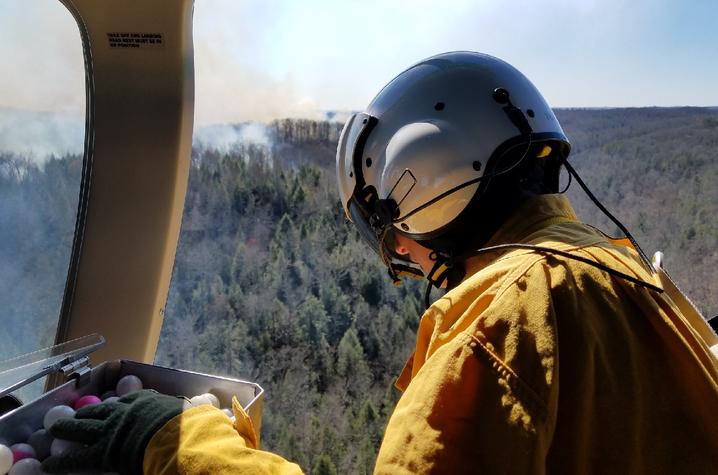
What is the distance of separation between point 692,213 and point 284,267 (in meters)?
1.86

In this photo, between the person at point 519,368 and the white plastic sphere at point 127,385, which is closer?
the person at point 519,368

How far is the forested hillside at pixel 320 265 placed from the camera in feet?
7.88

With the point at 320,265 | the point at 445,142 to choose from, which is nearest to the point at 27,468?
the point at 445,142

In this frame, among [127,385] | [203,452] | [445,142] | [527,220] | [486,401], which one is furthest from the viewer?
[127,385]

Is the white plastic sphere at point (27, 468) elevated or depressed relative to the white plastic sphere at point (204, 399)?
depressed

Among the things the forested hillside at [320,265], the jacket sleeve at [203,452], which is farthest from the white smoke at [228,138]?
the jacket sleeve at [203,452]

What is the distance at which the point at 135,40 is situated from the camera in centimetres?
183

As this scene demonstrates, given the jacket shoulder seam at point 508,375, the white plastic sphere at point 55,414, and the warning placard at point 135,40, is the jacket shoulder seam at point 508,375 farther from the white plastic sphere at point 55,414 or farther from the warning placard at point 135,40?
the warning placard at point 135,40

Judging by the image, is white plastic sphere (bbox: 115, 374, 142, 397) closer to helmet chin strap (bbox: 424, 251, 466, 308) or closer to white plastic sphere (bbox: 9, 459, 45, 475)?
white plastic sphere (bbox: 9, 459, 45, 475)

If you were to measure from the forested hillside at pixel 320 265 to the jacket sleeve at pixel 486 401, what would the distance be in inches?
70.2

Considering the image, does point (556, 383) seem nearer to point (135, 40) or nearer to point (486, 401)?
point (486, 401)

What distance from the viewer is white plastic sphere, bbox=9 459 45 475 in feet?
3.15

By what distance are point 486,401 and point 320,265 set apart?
1.93 metres

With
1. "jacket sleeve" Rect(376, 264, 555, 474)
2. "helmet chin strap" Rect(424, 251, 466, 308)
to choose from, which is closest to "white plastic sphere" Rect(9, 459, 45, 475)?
"jacket sleeve" Rect(376, 264, 555, 474)
